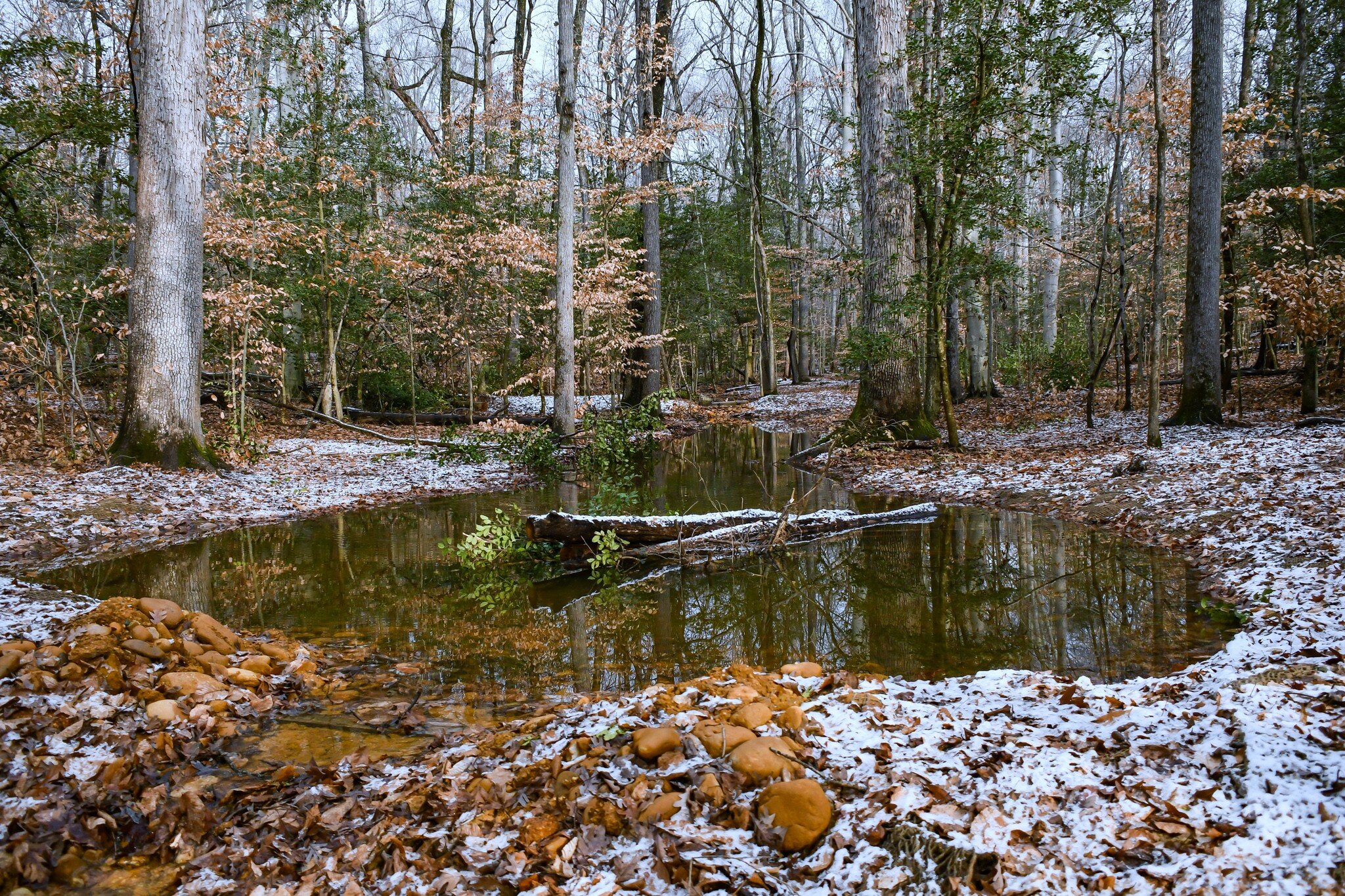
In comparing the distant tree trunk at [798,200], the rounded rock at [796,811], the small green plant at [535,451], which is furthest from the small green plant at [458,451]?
the distant tree trunk at [798,200]

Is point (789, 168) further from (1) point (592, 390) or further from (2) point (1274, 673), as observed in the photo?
(2) point (1274, 673)

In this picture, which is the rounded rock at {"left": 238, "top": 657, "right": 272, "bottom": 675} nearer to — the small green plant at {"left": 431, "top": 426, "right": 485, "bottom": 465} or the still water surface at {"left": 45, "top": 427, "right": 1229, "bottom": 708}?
the still water surface at {"left": 45, "top": 427, "right": 1229, "bottom": 708}

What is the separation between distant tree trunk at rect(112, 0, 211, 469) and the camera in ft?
28.0

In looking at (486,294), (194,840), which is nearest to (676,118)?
(486,294)

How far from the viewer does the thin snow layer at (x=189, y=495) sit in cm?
649

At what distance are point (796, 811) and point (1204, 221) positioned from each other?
10.9 m

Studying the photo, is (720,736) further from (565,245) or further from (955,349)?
(955,349)

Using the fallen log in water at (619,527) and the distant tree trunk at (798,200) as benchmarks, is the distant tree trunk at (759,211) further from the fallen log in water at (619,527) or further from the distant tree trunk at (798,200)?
the fallen log in water at (619,527)

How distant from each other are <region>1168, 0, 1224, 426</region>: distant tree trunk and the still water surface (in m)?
4.50

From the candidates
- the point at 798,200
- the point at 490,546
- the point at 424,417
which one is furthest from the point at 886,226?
the point at 798,200

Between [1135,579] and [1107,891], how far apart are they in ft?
13.3

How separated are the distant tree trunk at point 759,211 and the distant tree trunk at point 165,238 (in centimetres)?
816

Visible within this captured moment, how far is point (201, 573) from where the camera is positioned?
230 inches

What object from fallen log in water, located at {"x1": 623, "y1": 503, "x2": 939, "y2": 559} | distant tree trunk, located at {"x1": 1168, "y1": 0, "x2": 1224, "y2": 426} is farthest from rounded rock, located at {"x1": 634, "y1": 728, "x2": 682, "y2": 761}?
distant tree trunk, located at {"x1": 1168, "y1": 0, "x2": 1224, "y2": 426}
